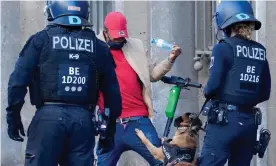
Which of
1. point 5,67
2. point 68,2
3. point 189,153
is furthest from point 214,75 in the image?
point 5,67

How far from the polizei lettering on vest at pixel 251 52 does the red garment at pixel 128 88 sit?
1220 mm

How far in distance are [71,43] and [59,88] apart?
337mm

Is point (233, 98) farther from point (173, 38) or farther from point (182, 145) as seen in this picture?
point (173, 38)

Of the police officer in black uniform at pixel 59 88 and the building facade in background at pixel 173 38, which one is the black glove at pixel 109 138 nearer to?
the police officer in black uniform at pixel 59 88

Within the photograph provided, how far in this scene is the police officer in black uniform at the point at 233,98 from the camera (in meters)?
6.75

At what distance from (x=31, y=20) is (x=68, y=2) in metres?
4.62

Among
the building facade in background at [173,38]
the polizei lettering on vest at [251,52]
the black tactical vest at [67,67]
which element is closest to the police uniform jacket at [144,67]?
the polizei lettering on vest at [251,52]

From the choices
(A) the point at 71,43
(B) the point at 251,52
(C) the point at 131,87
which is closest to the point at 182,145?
(C) the point at 131,87

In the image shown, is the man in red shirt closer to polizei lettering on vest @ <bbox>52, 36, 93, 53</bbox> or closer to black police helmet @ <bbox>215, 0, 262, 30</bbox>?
black police helmet @ <bbox>215, 0, 262, 30</bbox>

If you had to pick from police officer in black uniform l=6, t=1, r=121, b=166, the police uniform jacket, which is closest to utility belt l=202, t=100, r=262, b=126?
the police uniform jacket

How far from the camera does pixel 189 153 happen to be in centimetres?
716

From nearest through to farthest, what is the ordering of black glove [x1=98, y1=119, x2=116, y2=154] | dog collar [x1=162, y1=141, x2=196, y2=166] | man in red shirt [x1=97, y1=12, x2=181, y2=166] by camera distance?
1. black glove [x1=98, y1=119, x2=116, y2=154]
2. dog collar [x1=162, y1=141, x2=196, y2=166]
3. man in red shirt [x1=97, y1=12, x2=181, y2=166]

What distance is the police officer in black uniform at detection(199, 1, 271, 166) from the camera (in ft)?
22.1

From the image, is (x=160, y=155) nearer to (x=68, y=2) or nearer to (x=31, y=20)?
(x=68, y=2)
